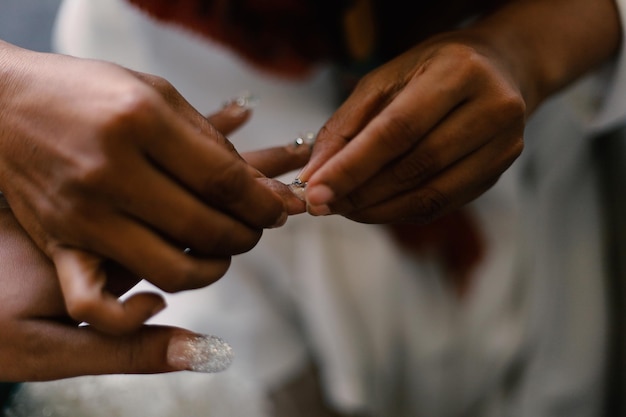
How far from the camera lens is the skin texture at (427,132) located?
36cm

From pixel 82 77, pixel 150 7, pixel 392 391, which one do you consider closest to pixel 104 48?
pixel 150 7

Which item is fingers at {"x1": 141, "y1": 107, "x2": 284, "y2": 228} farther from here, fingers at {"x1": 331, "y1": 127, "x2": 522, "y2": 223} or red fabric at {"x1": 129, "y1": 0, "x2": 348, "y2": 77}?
red fabric at {"x1": 129, "y1": 0, "x2": 348, "y2": 77}

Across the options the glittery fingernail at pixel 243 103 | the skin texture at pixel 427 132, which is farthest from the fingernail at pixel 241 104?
the skin texture at pixel 427 132

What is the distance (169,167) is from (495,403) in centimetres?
A: 45

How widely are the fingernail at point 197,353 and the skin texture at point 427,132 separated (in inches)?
4.0

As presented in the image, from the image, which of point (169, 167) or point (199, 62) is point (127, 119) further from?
point (199, 62)

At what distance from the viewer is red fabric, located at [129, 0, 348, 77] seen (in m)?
0.53

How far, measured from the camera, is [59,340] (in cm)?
35

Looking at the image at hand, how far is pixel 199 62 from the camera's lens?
1.86 ft

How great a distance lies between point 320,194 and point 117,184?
115 mm

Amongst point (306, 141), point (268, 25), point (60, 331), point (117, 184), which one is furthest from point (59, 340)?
point (268, 25)

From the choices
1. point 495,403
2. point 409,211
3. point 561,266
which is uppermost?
point 409,211

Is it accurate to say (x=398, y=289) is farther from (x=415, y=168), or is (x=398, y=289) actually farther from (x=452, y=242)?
(x=415, y=168)

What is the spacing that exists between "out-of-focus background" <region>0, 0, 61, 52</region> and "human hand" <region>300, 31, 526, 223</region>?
1.00 ft
